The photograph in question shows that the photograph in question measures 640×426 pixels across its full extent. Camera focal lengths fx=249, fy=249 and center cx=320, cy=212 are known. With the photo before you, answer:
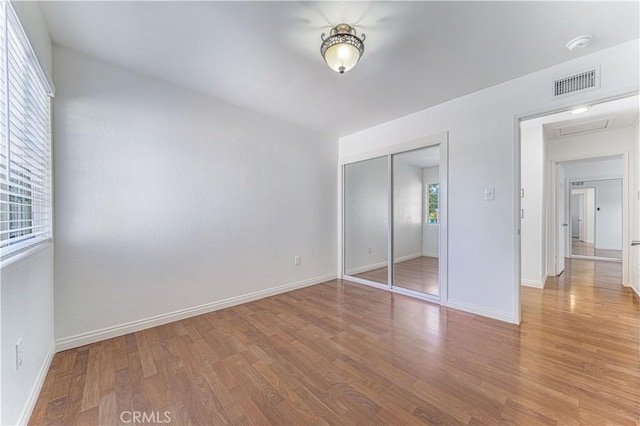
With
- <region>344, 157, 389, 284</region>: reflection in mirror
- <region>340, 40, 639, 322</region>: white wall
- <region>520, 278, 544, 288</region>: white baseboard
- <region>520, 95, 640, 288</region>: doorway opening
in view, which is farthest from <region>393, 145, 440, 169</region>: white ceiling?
<region>520, 278, 544, 288</region>: white baseboard

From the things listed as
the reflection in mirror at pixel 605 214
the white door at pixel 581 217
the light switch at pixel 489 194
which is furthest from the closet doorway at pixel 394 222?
the white door at pixel 581 217

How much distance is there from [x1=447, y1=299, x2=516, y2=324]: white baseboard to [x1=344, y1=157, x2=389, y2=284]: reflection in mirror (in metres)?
1.23

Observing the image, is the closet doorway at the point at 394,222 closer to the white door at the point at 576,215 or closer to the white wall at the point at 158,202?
the white wall at the point at 158,202

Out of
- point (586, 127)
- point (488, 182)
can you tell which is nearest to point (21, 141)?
point (488, 182)

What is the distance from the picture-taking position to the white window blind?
4.22ft

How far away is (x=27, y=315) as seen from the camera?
1.51 m

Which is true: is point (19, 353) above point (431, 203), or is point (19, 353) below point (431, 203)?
below

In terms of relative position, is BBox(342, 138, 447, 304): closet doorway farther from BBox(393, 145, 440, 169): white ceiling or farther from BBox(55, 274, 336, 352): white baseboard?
BBox(55, 274, 336, 352): white baseboard

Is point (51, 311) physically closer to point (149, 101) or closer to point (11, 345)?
point (11, 345)

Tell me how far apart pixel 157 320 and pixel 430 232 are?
3955 millimetres

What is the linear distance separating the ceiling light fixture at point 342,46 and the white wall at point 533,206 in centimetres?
342

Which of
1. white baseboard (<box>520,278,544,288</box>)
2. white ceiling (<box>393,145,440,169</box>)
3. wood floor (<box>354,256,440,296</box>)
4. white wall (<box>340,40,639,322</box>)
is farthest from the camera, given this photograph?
white baseboard (<box>520,278,544,288</box>)

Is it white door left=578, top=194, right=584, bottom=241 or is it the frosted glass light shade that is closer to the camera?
the frosted glass light shade

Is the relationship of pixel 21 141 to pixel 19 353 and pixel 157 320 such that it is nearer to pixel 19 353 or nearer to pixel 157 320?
pixel 19 353
